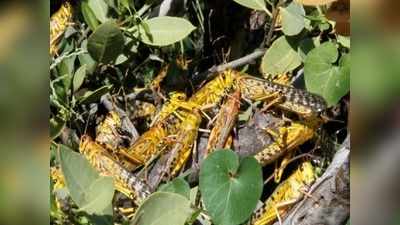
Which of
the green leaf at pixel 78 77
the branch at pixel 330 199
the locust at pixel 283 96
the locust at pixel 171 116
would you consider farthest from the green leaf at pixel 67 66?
the branch at pixel 330 199

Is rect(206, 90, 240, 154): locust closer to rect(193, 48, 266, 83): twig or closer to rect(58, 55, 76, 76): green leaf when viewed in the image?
rect(193, 48, 266, 83): twig

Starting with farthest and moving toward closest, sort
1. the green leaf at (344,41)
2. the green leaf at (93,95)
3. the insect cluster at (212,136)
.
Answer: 1. the green leaf at (93,95)
2. the insect cluster at (212,136)
3. the green leaf at (344,41)

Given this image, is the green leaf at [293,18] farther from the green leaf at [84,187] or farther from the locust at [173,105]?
the green leaf at [84,187]

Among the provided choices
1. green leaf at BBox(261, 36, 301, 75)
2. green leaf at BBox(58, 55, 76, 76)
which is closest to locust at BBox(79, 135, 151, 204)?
green leaf at BBox(58, 55, 76, 76)

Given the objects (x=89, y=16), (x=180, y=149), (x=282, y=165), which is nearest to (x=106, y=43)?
(x=89, y=16)
